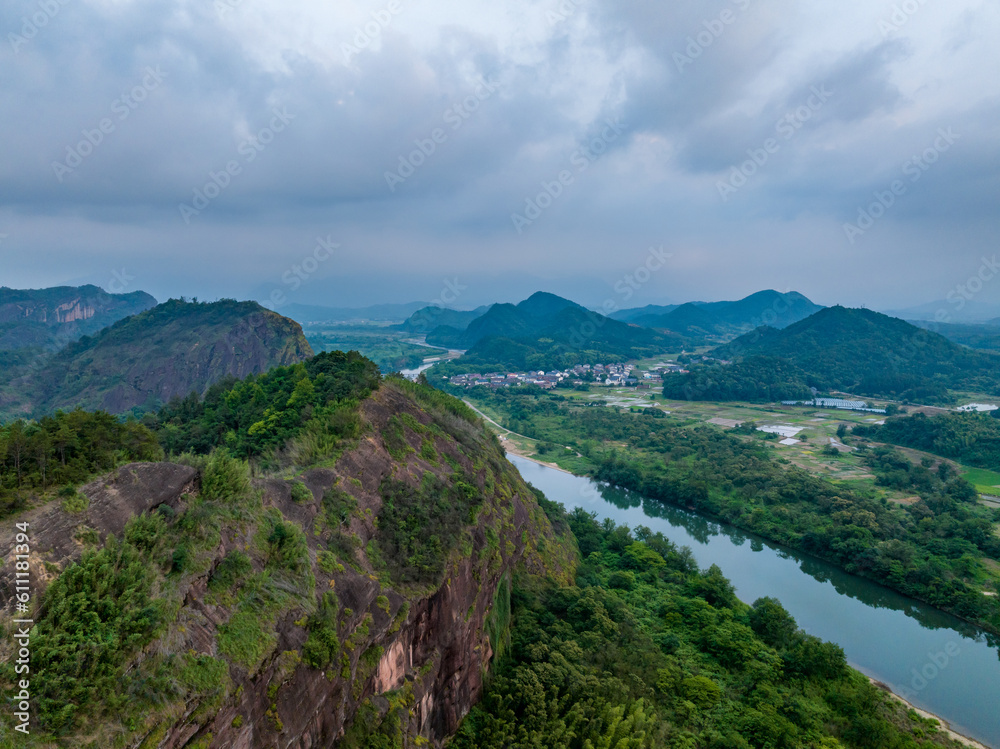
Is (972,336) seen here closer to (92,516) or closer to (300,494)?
(300,494)

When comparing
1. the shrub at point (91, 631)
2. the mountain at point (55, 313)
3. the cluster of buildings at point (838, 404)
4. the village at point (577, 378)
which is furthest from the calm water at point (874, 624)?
the mountain at point (55, 313)

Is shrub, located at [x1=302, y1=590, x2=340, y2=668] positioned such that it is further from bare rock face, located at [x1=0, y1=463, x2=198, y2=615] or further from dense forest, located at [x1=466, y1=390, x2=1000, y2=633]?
dense forest, located at [x1=466, y1=390, x2=1000, y2=633]

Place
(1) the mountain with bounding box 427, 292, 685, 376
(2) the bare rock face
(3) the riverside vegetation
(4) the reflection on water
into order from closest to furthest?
(2) the bare rock face → (3) the riverside vegetation → (4) the reflection on water → (1) the mountain with bounding box 427, 292, 685, 376

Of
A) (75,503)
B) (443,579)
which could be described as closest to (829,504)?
(443,579)

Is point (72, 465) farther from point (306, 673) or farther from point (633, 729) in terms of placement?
point (633, 729)

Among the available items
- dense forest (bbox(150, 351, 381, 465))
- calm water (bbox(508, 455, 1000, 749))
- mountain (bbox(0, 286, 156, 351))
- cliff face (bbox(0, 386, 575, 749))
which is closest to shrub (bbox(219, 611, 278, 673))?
cliff face (bbox(0, 386, 575, 749))

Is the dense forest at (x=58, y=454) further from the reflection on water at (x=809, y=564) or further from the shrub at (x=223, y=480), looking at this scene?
the reflection on water at (x=809, y=564)
